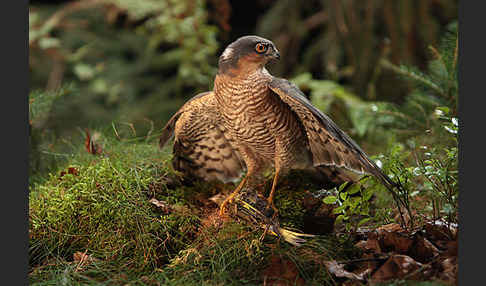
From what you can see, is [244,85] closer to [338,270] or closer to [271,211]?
[271,211]

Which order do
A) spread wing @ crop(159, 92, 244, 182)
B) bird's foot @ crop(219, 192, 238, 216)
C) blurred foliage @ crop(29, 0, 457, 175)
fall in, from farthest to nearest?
blurred foliage @ crop(29, 0, 457, 175) < spread wing @ crop(159, 92, 244, 182) < bird's foot @ crop(219, 192, 238, 216)

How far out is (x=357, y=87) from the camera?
3.71 metres

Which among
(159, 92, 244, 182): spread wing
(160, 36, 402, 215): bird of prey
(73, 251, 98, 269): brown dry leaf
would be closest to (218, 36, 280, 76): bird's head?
(160, 36, 402, 215): bird of prey

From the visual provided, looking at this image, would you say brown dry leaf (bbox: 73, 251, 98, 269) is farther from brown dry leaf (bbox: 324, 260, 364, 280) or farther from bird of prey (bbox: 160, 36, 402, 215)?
brown dry leaf (bbox: 324, 260, 364, 280)

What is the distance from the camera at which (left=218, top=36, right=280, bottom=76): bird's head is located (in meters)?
1.65

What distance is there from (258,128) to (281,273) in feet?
2.04

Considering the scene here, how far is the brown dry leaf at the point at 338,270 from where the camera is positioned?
4.53 feet

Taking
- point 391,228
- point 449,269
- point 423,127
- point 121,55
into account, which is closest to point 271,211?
point 391,228

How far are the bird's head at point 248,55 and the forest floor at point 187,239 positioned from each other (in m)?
0.66

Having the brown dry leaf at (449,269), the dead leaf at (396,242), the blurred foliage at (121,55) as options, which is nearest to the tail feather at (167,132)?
the dead leaf at (396,242)

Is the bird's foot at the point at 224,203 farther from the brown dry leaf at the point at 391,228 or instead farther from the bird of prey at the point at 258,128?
the brown dry leaf at the point at 391,228

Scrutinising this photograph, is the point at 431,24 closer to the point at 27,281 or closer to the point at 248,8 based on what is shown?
the point at 248,8

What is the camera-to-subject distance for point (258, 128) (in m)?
1.74

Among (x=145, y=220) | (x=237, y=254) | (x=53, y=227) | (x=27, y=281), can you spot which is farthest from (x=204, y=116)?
(x=27, y=281)
